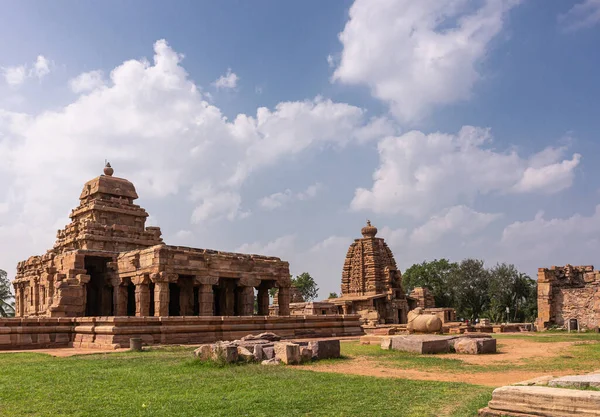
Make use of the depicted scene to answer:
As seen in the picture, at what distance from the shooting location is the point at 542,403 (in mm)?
5551

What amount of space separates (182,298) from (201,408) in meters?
23.2

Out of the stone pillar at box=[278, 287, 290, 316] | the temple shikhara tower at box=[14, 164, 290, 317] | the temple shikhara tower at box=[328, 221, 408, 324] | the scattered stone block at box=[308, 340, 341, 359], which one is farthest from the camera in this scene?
the temple shikhara tower at box=[328, 221, 408, 324]

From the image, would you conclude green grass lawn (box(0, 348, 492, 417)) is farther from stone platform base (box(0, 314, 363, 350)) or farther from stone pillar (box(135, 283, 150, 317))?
stone pillar (box(135, 283, 150, 317))

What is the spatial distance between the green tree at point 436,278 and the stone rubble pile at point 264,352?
57258mm

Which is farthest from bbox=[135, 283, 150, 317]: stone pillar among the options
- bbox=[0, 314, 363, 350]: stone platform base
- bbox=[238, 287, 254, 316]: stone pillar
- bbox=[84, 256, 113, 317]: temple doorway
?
bbox=[0, 314, 363, 350]: stone platform base

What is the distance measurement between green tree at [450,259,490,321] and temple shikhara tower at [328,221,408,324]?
2048cm

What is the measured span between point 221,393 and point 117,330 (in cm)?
1065

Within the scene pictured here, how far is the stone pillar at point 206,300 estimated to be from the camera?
25531 millimetres

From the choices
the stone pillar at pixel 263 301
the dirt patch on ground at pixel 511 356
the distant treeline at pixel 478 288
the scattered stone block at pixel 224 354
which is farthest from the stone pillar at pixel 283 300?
the distant treeline at pixel 478 288

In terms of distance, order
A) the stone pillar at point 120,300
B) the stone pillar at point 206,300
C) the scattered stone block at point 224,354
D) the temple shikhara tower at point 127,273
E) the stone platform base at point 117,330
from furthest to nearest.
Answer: the stone pillar at point 120,300
the stone pillar at point 206,300
the temple shikhara tower at point 127,273
the stone platform base at point 117,330
the scattered stone block at point 224,354

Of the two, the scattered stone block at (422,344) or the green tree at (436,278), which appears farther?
the green tree at (436,278)

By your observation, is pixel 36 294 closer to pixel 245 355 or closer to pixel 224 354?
pixel 245 355

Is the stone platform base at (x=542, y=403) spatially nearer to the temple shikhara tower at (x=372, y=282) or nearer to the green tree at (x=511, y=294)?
the temple shikhara tower at (x=372, y=282)

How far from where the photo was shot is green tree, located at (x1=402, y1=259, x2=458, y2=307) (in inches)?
2633
